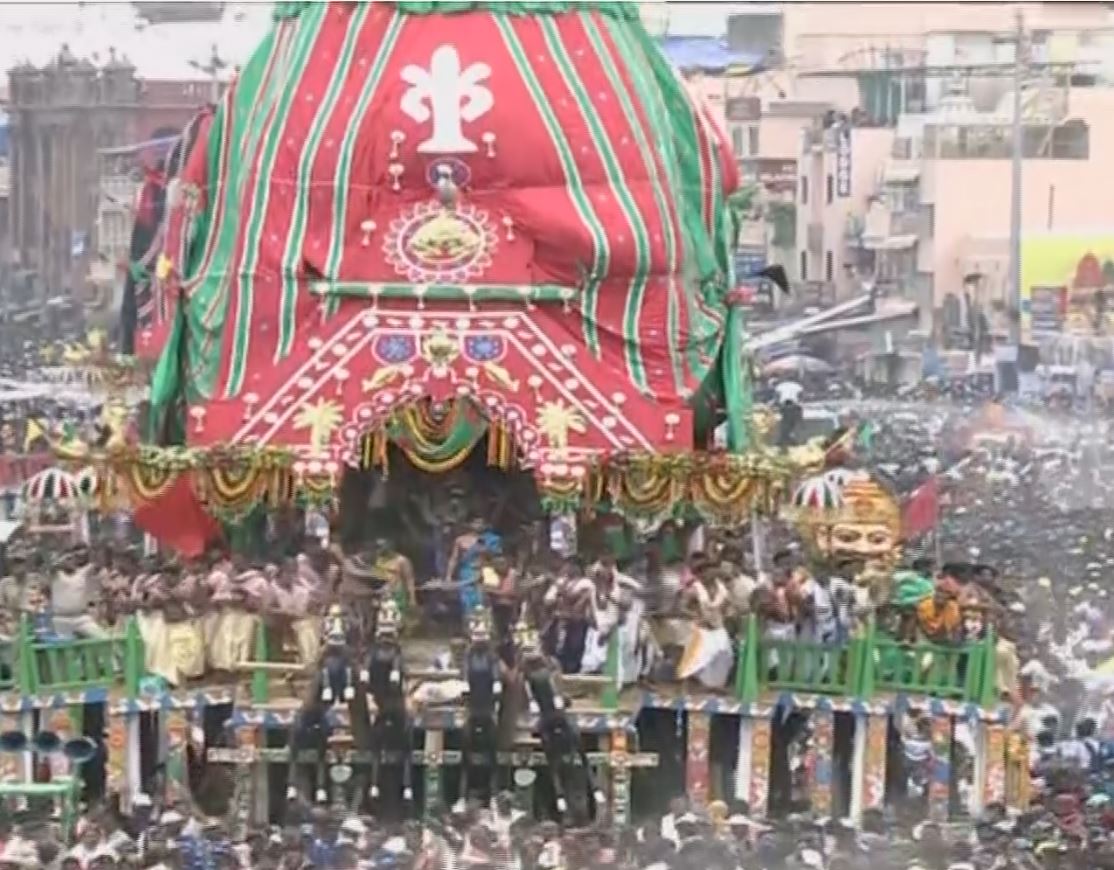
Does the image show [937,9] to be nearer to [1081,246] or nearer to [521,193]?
[1081,246]

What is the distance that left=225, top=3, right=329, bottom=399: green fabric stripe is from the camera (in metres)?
29.7

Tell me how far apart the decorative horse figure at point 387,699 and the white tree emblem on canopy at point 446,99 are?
11.5ft

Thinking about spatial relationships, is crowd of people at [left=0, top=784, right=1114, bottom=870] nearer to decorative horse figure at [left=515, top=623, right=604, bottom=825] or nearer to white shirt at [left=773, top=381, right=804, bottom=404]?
decorative horse figure at [left=515, top=623, right=604, bottom=825]

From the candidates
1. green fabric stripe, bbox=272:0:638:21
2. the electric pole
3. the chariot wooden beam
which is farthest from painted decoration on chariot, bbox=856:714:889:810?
the electric pole

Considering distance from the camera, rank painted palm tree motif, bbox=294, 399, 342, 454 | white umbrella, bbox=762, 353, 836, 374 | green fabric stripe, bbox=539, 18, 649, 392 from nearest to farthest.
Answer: painted palm tree motif, bbox=294, 399, 342, 454
green fabric stripe, bbox=539, 18, 649, 392
white umbrella, bbox=762, 353, 836, 374

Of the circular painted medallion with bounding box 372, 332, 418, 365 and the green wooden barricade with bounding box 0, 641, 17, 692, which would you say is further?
the circular painted medallion with bounding box 372, 332, 418, 365

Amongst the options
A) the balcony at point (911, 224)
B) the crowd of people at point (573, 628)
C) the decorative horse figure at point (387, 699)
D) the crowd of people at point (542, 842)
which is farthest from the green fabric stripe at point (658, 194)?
the balcony at point (911, 224)

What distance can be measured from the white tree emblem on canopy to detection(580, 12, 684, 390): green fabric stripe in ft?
2.82

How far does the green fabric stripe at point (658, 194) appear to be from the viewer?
98.1ft

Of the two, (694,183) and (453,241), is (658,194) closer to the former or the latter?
(694,183)

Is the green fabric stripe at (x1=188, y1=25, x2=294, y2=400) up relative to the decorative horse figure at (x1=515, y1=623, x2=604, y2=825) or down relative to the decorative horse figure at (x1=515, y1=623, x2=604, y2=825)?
up

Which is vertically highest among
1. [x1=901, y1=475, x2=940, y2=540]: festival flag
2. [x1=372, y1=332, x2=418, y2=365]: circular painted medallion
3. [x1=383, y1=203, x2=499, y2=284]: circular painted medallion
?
[x1=383, y1=203, x2=499, y2=284]: circular painted medallion

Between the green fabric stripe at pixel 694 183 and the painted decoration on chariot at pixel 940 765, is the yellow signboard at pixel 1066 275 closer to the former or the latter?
the green fabric stripe at pixel 694 183

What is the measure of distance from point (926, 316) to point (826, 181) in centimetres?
687
